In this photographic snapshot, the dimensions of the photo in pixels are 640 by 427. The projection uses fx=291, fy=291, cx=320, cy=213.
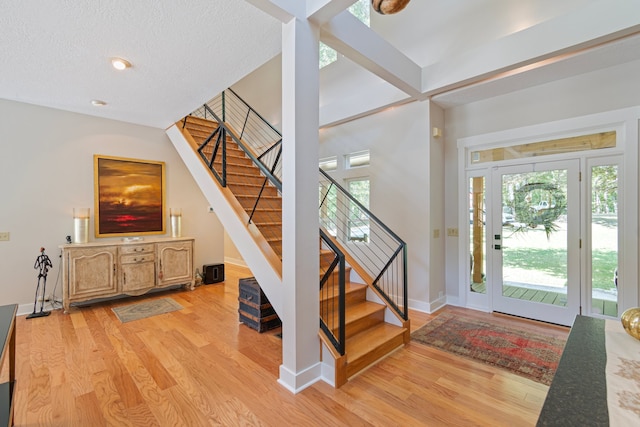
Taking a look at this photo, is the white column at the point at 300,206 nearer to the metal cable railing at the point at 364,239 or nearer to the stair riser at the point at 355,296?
the stair riser at the point at 355,296

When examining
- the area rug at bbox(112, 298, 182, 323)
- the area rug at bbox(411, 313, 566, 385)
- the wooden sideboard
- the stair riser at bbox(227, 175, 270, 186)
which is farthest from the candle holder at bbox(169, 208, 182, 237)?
the area rug at bbox(411, 313, 566, 385)

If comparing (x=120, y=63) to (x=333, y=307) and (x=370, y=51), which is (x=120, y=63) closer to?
(x=370, y=51)

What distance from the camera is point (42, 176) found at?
4.06 m

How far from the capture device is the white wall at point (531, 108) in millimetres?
3049

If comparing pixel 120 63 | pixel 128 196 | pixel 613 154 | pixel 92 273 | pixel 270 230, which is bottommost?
pixel 92 273

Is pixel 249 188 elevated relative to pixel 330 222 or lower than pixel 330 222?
elevated

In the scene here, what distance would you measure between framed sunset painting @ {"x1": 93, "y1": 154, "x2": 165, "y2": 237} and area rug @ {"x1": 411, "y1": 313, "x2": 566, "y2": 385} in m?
4.51

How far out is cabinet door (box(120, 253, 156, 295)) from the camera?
4340 mm

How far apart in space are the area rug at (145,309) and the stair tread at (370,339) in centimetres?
270

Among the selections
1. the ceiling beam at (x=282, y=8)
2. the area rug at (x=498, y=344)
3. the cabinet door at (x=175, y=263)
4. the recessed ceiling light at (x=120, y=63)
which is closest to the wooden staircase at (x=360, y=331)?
the area rug at (x=498, y=344)

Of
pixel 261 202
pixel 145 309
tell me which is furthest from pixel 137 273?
pixel 261 202

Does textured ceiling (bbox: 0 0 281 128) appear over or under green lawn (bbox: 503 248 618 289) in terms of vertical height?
over

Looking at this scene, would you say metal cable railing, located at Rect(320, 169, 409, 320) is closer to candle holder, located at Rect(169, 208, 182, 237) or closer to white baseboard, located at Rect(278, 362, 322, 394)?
white baseboard, located at Rect(278, 362, 322, 394)

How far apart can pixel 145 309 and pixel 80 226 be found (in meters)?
1.55
